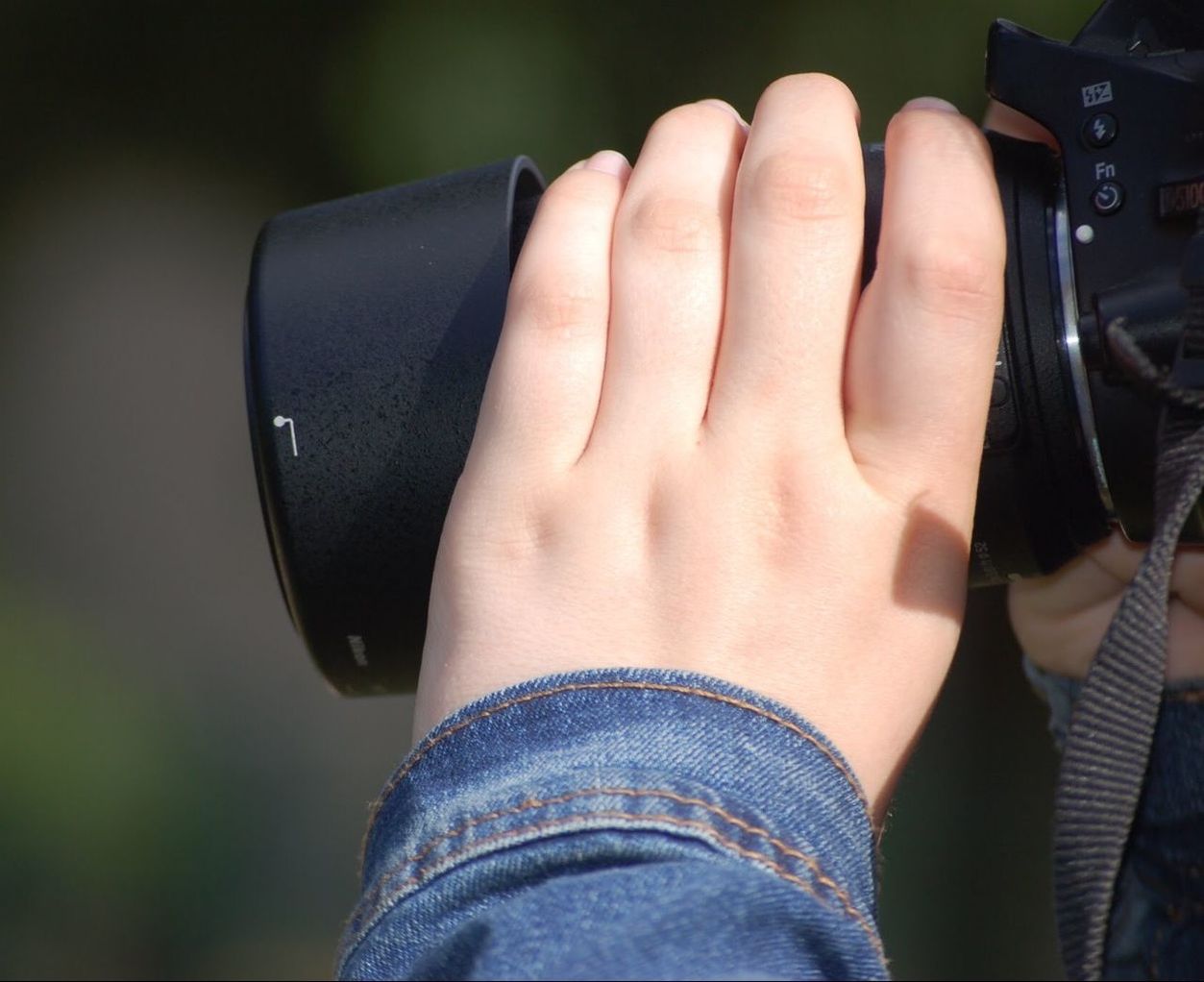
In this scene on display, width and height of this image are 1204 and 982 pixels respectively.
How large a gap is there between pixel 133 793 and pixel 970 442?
1.45m

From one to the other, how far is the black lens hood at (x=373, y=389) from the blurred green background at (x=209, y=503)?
1.02 m

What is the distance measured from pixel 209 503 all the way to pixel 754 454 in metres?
1.47

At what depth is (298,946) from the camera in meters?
1.86

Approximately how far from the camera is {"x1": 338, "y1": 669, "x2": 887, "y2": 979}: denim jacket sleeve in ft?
1.21

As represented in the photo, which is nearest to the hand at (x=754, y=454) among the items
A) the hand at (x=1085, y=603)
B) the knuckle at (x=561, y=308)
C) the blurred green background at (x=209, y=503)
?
the knuckle at (x=561, y=308)

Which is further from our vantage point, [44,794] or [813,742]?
[44,794]

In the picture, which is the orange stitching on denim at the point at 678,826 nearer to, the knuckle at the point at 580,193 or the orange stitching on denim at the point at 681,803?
the orange stitching on denim at the point at 681,803

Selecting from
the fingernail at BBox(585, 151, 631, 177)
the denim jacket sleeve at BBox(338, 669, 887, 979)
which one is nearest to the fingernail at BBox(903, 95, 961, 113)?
the fingernail at BBox(585, 151, 631, 177)

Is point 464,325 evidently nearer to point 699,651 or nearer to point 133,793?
point 699,651

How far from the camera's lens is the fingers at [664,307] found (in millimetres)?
503

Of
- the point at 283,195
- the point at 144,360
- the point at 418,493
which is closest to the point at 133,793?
the point at 144,360

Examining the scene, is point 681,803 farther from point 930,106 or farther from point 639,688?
Result: point 930,106

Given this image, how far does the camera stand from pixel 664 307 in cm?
51

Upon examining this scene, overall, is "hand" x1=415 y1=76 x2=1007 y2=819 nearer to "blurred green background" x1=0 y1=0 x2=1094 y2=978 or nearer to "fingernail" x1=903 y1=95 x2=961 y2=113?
"fingernail" x1=903 y1=95 x2=961 y2=113
